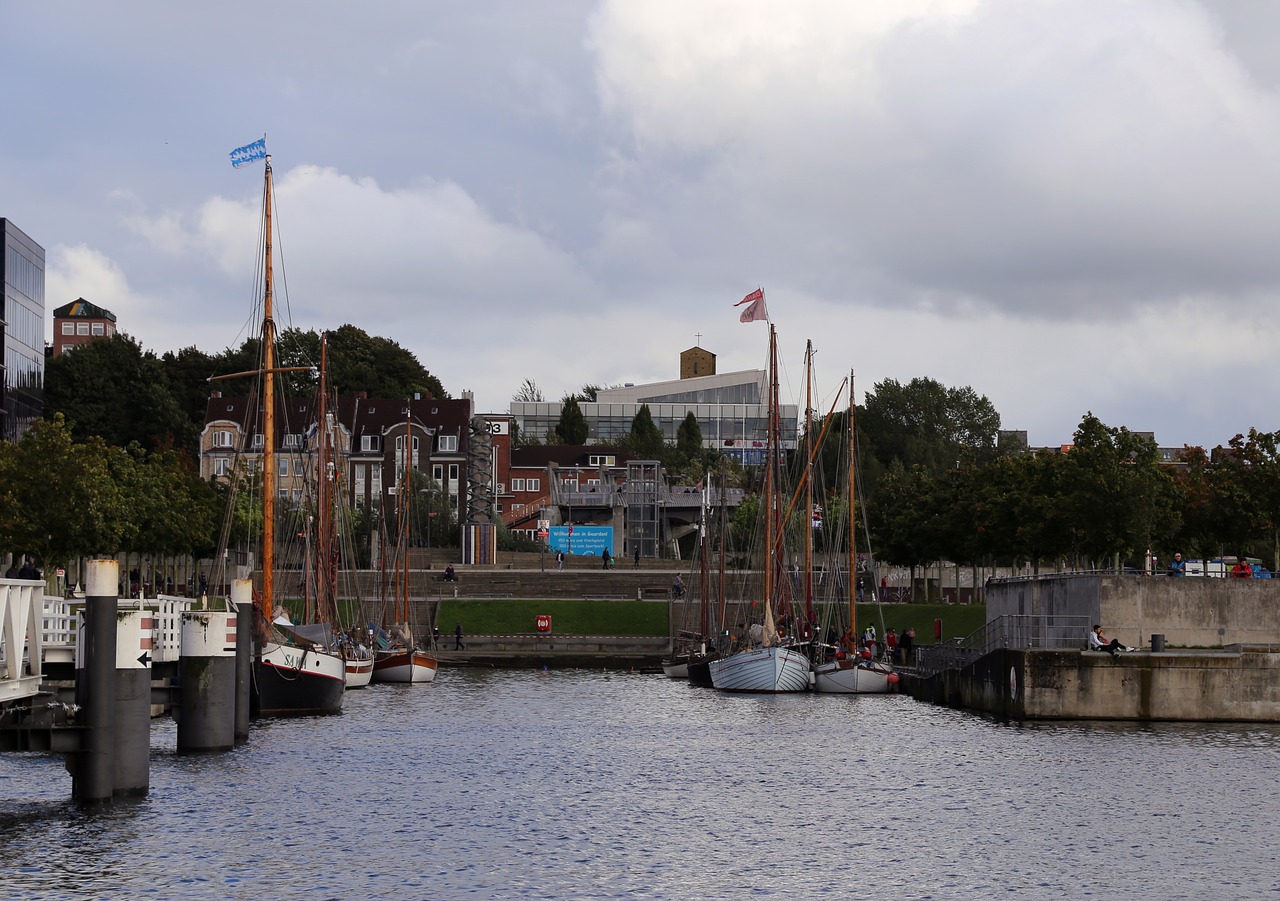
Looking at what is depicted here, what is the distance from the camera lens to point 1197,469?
90312mm

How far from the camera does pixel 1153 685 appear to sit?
60.6 m

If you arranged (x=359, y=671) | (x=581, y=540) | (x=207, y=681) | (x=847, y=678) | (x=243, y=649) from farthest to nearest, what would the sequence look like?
(x=581, y=540), (x=359, y=671), (x=847, y=678), (x=243, y=649), (x=207, y=681)

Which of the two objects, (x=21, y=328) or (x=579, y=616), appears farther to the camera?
(x=21, y=328)

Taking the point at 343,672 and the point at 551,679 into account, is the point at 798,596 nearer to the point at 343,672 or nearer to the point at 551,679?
the point at 551,679

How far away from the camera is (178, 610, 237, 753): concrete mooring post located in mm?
46906

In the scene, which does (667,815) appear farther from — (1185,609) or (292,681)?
(1185,609)

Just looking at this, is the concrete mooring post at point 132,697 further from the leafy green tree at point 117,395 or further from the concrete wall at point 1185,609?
the leafy green tree at point 117,395

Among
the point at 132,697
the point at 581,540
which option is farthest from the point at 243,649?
the point at 581,540

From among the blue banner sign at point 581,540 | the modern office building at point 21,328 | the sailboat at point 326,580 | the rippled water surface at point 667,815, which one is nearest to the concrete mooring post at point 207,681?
the rippled water surface at point 667,815

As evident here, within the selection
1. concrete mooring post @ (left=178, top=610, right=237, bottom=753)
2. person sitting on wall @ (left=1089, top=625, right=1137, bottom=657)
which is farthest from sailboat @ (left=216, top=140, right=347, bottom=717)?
person sitting on wall @ (left=1089, top=625, right=1137, bottom=657)

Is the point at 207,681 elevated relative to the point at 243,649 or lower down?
lower down

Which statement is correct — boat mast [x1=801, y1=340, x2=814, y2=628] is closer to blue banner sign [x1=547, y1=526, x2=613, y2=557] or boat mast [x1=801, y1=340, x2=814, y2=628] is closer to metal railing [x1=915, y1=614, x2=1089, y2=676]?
metal railing [x1=915, y1=614, x2=1089, y2=676]

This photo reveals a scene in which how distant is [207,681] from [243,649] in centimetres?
792

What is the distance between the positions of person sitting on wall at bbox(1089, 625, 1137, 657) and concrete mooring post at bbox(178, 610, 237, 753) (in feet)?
98.8
